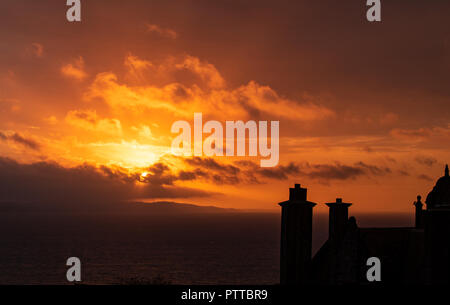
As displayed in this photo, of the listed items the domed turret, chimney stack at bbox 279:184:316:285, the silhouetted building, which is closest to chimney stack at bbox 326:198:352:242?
the silhouetted building

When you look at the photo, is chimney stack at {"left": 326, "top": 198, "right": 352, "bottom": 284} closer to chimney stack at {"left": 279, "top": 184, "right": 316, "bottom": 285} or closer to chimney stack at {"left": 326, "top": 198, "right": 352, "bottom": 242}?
chimney stack at {"left": 326, "top": 198, "right": 352, "bottom": 242}

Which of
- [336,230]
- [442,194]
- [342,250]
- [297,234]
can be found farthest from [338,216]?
[442,194]

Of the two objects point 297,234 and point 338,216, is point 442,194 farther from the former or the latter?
point 297,234

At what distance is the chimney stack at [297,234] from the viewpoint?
25.4 metres

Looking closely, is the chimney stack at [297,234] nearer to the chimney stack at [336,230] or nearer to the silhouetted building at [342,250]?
the silhouetted building at [342,250]

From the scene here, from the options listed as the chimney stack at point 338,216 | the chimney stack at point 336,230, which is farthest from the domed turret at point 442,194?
the chimney stack at point 338,216

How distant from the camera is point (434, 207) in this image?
19266mm

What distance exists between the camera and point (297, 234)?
25.5 m

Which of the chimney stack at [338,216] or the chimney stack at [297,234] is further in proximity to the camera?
the chimney stack at [338,216]

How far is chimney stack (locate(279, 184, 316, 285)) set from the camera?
2542 centimetres
